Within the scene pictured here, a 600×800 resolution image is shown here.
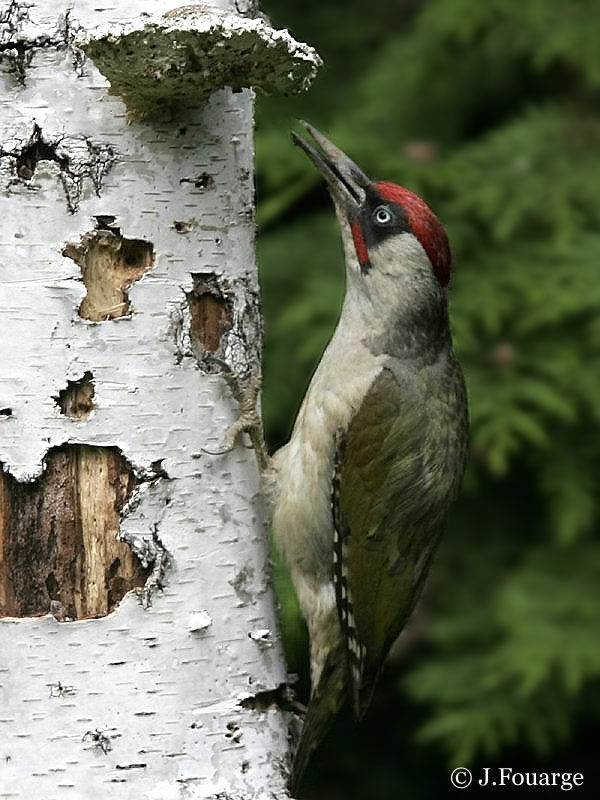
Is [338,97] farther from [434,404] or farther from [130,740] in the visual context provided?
[130,740]

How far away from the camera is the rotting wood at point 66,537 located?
7.75 feet

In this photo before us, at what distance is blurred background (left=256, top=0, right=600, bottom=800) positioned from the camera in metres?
4.36

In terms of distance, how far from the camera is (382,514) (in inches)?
126

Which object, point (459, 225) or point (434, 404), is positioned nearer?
point (434, 404)

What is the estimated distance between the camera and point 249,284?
8.70 feet

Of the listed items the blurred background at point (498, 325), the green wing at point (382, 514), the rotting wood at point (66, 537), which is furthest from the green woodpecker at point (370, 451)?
the blurred background at point (498, 325)

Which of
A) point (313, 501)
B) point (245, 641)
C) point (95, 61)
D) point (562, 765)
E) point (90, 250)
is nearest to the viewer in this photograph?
point (95, 61)

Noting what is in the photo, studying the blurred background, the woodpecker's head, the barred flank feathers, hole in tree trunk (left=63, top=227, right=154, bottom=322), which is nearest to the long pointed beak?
the woodpecker's head

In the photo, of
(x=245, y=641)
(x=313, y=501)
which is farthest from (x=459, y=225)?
(x=245, y=641)

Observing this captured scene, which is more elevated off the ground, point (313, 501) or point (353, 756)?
point (313, 501)

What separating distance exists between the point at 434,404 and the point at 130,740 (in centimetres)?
129

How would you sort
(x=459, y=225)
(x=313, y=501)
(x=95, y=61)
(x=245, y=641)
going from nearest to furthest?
1. (x=95, y=61)
2. (x=245, y=641)
3. (x=313, y=501)
4. (x=459, y=225)

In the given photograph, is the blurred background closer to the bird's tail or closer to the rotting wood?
the bird's tail

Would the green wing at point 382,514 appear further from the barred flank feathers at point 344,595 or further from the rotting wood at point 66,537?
the rotting wood at point 66,537
